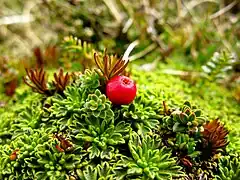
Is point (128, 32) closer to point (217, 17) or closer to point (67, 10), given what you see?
point (67, 10)

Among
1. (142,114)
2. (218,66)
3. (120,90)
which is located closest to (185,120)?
(142,114)

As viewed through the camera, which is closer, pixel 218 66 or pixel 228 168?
pixel 228 168

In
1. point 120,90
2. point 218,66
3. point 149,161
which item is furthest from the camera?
point 218,66

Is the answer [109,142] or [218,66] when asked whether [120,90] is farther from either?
[218,66]

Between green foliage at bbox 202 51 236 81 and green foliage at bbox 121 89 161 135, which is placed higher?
green foliage at bbox 202 51 236 81

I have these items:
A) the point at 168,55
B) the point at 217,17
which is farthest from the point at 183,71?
the point at 217,17

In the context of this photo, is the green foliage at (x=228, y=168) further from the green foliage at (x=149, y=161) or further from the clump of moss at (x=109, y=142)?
the green foliage at (x=149, y=161)

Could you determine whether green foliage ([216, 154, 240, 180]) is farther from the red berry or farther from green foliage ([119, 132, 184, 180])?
the red berry

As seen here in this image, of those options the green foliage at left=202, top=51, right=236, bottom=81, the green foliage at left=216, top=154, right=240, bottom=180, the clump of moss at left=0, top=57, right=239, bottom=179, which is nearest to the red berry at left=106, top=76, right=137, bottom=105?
the clump of moss at left=0, top=57, right=239, bottom=179
